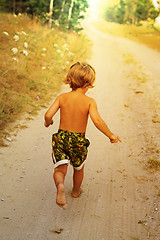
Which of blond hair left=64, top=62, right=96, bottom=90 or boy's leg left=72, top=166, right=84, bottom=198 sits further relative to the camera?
boy's leg left=72, top=166, right=84, bottom=198

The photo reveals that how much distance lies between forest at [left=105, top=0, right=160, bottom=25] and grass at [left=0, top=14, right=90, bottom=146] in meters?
24.3

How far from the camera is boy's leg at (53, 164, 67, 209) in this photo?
8.80ft

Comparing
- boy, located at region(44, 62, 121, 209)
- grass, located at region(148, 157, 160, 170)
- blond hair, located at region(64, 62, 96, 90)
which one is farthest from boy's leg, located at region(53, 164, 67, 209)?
grass, located at region(148, 157, 160, 170)

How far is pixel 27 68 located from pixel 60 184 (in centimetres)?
692

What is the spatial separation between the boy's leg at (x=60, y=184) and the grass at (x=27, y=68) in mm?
2225

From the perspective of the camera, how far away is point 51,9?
53.3ft

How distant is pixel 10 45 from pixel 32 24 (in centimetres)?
510

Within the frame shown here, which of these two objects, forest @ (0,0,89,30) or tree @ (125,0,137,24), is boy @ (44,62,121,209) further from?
tree @ (125,0,137,24)

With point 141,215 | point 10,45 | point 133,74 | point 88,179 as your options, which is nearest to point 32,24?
point 10,45

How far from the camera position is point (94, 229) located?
3102 mm

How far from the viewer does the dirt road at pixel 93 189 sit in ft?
10.0

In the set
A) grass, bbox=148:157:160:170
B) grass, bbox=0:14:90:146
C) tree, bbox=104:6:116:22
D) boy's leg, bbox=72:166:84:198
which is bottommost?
tree, bbox=104:6:116:22

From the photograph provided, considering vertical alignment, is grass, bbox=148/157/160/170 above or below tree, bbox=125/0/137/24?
above

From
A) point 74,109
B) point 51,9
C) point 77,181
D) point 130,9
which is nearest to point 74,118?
point 74,109
